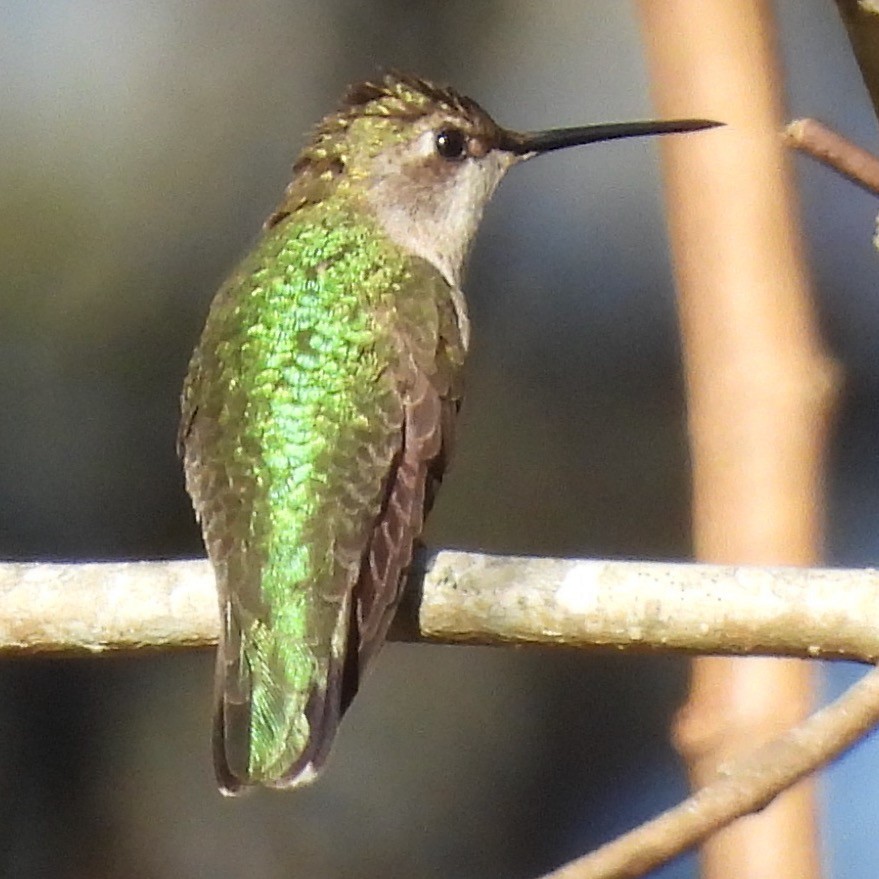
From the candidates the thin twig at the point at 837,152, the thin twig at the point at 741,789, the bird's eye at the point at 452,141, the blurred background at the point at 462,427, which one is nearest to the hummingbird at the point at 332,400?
the bird's eye at the point at 452,141

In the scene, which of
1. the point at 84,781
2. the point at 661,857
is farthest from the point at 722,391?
the point at 84,781

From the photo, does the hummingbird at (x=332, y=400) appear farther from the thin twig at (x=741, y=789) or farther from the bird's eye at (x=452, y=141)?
the thin twig at (x=741, y=789)

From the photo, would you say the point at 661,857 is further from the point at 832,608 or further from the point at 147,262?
the point at 147,262

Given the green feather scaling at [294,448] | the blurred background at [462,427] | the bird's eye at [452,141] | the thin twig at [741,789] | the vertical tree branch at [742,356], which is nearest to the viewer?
the thin twig at [741,789]

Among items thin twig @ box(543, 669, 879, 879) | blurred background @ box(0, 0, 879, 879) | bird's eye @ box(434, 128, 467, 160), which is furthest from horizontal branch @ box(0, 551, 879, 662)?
blurred background @ box(0, 0, 879, 879)

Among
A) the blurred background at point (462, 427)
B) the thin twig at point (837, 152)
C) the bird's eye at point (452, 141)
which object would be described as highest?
the thin twig at point (837, 152)

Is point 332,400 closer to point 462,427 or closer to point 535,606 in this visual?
point 535,606

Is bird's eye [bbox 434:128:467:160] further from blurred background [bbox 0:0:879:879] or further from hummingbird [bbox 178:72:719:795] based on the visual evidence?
blurred background [bbox 0:0:879:879]
